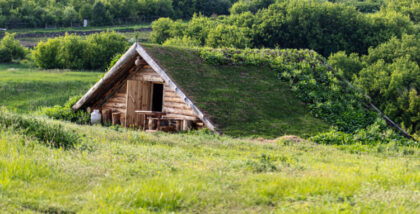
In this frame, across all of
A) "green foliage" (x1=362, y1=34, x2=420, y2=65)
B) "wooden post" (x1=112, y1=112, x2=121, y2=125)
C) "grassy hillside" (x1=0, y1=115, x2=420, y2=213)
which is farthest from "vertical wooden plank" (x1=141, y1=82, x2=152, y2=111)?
"green foliage" (x1=362, y1=34, x2=420, y2=65)

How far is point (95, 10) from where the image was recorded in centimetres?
8494

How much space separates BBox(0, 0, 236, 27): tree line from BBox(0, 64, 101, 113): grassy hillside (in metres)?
38.2

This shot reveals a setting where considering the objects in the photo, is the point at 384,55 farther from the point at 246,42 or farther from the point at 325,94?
the point at 325,94

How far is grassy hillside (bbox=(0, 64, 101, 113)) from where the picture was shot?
3384 cm

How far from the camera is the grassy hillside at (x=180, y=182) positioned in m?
6.36

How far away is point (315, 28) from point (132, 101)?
47637 mm

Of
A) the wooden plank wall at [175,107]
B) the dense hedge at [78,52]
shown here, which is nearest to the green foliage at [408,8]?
the dense hedge at [78,52]

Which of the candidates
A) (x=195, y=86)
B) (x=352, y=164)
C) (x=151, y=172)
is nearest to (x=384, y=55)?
(x=195, y=86)

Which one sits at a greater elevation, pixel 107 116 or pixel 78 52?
pixel 107 116

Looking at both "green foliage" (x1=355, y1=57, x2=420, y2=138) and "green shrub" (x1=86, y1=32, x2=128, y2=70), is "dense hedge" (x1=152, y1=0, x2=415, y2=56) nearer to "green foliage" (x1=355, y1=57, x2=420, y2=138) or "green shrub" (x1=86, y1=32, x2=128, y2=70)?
"green shrub" (x1=86, y1=32, x2=128, y2=70)

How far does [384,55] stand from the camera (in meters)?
53.5

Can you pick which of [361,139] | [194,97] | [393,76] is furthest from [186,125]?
[393,76]

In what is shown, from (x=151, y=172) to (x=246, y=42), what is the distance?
46.3 meters

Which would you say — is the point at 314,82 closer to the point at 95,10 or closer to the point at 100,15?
the point at 95,10
